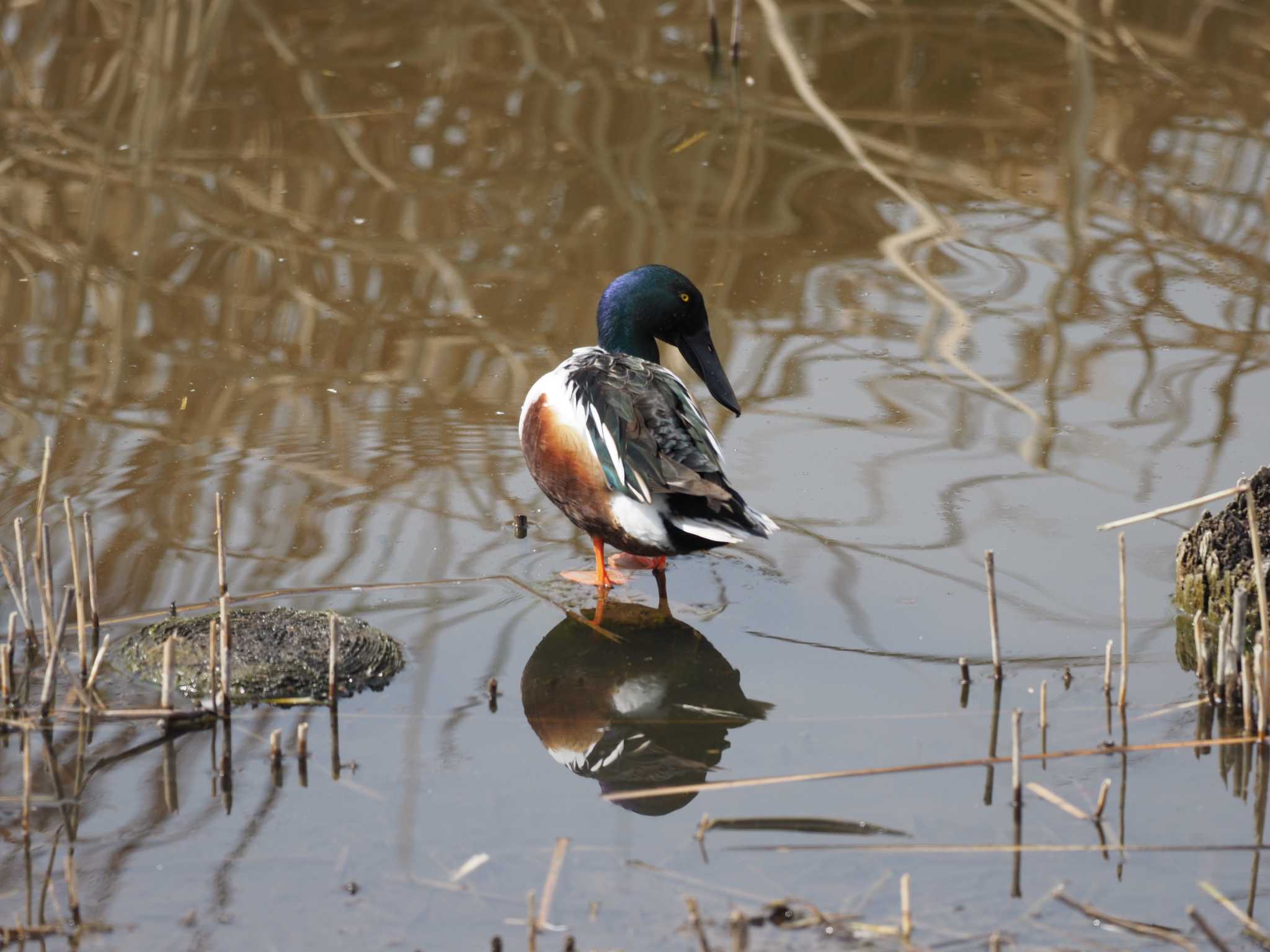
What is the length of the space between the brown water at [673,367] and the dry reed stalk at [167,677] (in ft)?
0.42

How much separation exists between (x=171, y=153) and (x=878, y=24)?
4702 millimetres

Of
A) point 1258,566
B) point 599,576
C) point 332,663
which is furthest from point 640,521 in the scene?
point 1258,566

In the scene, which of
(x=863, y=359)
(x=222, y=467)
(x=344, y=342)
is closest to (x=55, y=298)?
(x=344, y=342)

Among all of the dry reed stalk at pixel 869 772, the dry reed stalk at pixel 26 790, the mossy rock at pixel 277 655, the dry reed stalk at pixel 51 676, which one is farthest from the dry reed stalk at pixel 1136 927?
the dry reed stalk at pixel 51 676

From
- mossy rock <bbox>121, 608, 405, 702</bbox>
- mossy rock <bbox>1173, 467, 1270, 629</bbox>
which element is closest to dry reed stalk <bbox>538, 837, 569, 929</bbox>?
mossy rock <bbox>121, 608, 405, 702</bbox>

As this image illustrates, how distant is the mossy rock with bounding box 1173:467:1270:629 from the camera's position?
14.4 ft

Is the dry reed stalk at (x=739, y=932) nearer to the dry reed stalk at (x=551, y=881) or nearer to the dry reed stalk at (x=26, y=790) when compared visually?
the dry reed stalk at (x=551, y=881)

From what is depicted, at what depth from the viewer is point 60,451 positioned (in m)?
5.59

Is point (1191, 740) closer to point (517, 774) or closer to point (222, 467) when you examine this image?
point (517, 774)

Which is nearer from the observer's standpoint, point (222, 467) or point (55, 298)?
point (222, 467)

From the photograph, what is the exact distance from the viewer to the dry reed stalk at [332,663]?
386cm

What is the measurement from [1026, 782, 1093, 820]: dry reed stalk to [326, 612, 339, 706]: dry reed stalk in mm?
1747

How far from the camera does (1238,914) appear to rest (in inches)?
127

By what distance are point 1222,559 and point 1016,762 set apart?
1368 millimetres
